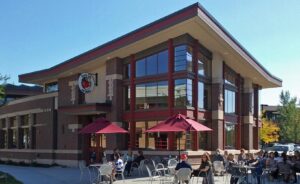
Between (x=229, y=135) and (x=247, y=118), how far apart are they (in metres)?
3.76

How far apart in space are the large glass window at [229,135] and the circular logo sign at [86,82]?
9.33 meters

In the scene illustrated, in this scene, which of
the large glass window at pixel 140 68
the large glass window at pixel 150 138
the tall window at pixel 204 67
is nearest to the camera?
the large glass window at pixel 150 138

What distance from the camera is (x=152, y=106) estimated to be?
27.2 metres

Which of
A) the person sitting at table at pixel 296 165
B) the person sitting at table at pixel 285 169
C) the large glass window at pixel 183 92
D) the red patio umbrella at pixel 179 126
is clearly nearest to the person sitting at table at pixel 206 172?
the red patio umbrella at pixel 179 126

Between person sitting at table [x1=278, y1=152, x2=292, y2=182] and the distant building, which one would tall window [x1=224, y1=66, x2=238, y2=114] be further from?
the distant building

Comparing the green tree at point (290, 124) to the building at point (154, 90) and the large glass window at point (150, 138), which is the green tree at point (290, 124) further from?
the large glass window at point (150, 138)

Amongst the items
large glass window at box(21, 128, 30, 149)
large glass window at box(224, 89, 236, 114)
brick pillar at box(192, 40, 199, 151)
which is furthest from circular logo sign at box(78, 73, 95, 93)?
large glass window at box(21, 128, 30, 149)

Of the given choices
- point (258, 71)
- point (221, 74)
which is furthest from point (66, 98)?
point (258, 71)

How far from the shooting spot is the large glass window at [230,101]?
31359 mm

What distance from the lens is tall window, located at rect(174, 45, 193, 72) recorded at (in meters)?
25.9

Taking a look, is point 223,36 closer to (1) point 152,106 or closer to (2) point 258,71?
(1) point 152,106

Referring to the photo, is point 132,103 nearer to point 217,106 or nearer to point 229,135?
point 217,106

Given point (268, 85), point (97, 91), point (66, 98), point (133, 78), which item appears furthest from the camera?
point (268, 85)

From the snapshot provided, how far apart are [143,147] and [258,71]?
11543mm
